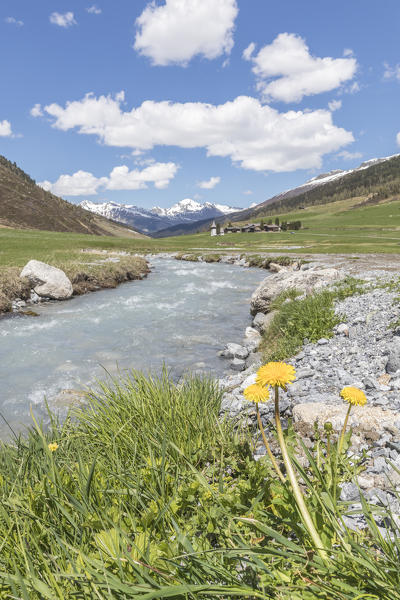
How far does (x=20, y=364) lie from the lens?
1055 cm

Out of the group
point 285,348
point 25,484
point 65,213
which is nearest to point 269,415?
point 25,484

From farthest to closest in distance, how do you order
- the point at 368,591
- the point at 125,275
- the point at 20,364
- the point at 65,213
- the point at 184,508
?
the point at 65,213
the point at 125,275
the point at 20,364
the point at 184,508
the point at 368,591

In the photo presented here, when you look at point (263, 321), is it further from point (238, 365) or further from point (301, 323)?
point (238, 365)

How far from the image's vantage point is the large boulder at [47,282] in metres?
20.3

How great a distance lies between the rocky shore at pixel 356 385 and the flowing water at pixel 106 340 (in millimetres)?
1742

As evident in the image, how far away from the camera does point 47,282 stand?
808 inches

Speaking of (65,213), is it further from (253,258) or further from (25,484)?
(25,484)

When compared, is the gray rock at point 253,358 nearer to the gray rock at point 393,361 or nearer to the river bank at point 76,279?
the gray rock at point 393,361

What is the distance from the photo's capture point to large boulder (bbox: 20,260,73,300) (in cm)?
2033

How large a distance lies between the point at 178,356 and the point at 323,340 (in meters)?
4.94

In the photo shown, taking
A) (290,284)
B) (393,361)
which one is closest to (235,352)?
(393,361)

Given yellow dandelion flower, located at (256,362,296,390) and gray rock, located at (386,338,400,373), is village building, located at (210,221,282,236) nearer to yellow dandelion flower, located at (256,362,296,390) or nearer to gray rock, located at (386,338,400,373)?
gray rock, located at (386,338,400,373)

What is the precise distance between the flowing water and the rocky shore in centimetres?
174

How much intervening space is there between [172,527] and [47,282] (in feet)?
68.3
